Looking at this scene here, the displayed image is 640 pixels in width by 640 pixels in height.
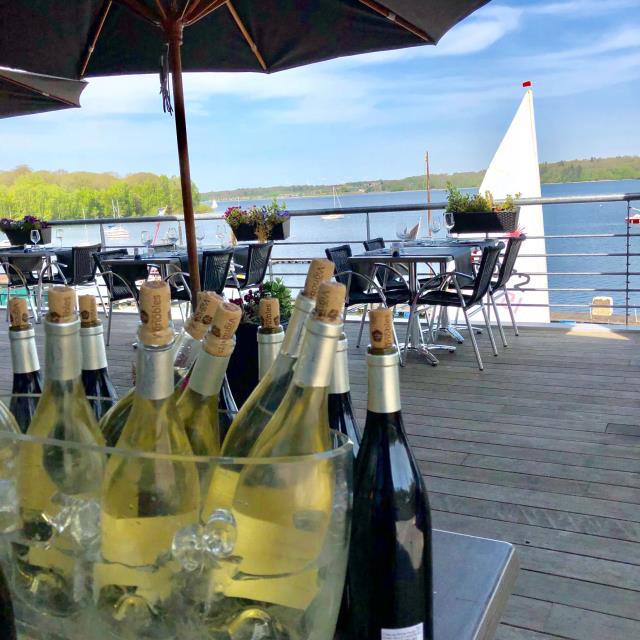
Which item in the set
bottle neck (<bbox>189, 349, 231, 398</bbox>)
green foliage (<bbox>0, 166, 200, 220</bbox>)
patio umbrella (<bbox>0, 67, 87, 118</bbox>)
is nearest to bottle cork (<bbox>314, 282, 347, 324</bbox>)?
bottle neck (<bbox>189, 349, 231, 398</bbox>)

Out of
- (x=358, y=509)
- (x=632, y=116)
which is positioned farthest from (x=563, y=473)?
(x=632, y=116)

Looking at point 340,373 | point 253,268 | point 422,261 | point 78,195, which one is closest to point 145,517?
point 340,373

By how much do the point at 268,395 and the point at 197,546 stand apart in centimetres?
14

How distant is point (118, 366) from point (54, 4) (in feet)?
7.82

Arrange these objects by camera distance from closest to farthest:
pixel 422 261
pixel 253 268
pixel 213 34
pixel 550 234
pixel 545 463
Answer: pixel 545 463 → pixel 213 34 → pixel 422 261 → pixel 253 268 → pixel 550 234

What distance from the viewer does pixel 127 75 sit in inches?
145

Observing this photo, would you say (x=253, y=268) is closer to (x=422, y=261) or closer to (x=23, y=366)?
(x=422, y=261)

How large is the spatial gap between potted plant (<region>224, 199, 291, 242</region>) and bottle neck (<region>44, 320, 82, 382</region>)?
5282 mm

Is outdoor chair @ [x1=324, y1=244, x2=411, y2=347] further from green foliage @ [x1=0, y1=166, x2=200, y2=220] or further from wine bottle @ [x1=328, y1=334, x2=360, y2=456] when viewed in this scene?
wine bottle @ [x1=328, y1=334, x2=360, y2=456]

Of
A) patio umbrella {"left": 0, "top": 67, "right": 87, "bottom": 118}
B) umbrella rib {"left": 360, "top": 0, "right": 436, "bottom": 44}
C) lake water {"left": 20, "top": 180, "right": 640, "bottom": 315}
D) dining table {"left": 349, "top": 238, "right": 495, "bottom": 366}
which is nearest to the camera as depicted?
umbrella rib {"left": 360, "top": 0, "right": 436, "bottom": 44}

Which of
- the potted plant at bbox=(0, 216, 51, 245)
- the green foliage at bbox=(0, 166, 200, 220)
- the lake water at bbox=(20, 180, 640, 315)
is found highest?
the green foliage at bbox=(0, 166, 200, 220)

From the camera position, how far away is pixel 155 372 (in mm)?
452

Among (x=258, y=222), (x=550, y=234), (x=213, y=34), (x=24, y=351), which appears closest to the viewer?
(x=24, y=351)

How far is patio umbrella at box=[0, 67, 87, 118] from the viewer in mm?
4070
